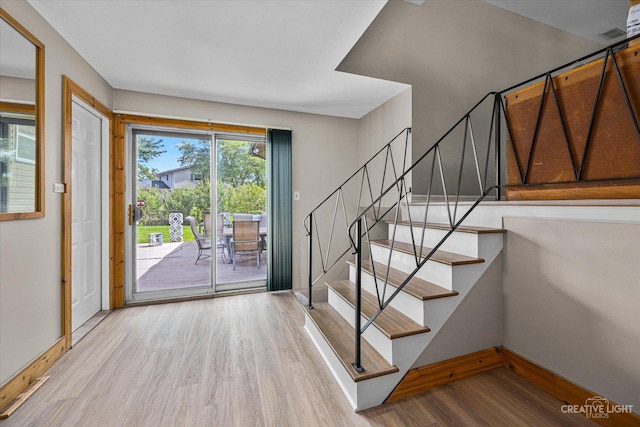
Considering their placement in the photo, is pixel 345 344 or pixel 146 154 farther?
pixel 146 154

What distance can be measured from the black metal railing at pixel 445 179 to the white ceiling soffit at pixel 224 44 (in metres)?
0.94

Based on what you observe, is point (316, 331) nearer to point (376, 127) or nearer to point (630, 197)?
point (630, 197)

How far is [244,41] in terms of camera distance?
6.90 feet

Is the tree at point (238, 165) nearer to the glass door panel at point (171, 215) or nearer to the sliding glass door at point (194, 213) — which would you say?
the sliding glass door at point (194, 213)

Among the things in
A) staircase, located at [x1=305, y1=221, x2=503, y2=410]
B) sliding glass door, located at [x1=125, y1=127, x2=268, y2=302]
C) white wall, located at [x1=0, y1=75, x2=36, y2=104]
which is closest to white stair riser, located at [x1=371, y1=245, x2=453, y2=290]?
staircase, located at [x1=305, y1=221, x2=503, y2=410]

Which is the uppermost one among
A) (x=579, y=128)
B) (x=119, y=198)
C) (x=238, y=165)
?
(x=238, y=165)

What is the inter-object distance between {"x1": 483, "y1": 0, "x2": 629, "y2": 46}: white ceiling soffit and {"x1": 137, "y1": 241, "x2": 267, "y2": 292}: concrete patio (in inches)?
180

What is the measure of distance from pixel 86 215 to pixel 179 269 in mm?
1153

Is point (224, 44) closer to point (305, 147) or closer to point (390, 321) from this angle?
point (305, 147)

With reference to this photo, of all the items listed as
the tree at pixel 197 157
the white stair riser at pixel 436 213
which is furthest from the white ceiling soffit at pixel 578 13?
the tree at pixel 197 157

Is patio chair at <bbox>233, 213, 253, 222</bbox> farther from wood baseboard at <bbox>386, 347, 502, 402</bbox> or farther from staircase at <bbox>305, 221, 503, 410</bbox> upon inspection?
wood baseboard at <bbox>386, 347, 502, 402</bbox>

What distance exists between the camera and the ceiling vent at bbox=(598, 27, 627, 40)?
3.29 metres

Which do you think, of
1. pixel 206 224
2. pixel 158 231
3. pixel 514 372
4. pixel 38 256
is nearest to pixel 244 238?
pixel 206 224

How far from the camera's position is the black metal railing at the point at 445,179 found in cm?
160
